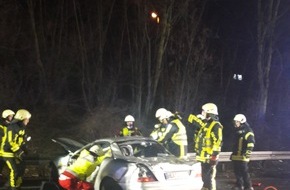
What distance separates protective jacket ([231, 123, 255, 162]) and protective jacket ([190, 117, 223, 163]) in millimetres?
896

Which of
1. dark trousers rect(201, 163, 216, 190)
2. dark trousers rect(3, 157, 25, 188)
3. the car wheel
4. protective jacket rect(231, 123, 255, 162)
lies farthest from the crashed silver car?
protective jacket rect(231, 123, 255, 162)

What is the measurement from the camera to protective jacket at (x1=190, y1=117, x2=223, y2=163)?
34.1 ft

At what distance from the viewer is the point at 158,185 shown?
809cm

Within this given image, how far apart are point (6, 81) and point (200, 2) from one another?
11.3m

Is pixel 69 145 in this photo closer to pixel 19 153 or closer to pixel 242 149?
pixel 19 153

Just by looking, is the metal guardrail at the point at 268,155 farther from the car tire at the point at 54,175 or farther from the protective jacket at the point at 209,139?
the car tire at the point at 54,175

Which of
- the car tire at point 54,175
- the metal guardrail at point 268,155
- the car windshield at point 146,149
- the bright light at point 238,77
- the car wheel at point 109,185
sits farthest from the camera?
the bright light at point 238,77

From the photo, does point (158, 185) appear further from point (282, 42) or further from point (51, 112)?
point (282, 42)

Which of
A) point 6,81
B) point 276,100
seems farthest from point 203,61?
point 276,100

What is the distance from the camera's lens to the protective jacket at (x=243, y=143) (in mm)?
11039

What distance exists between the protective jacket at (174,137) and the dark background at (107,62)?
7897mm

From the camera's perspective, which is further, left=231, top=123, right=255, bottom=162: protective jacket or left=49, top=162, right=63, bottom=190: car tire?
left=231, top=123, right=255, bottom=162: protective jacket

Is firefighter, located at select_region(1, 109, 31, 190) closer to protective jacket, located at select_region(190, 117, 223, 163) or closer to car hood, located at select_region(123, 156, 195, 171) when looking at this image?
car hood, located at select_region(123, 156, 195, 171)

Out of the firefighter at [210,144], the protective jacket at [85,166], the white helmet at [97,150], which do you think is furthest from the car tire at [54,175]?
the firefighter at [210,144]
